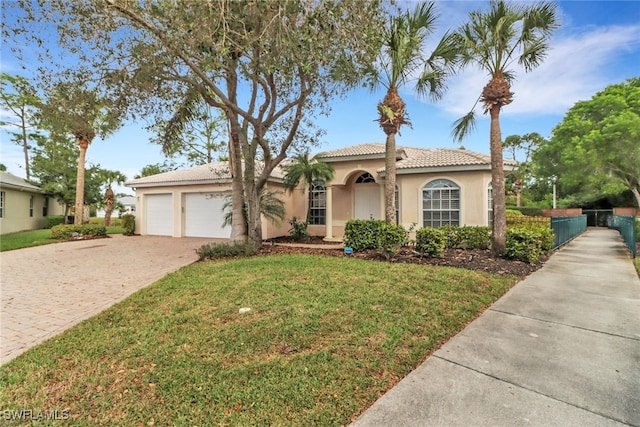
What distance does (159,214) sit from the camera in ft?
61.8

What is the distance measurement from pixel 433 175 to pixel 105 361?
12.9 meters

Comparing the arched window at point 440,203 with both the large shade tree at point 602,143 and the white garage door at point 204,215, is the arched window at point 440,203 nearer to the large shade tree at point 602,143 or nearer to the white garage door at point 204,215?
the white garage door at point 204,215

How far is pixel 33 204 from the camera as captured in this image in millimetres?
21938

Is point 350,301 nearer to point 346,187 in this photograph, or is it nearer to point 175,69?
point 175,69

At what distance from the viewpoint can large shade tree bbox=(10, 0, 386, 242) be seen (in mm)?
6098

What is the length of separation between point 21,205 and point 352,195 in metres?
22.5

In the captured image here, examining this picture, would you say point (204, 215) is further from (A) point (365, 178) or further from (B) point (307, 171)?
(A) point (365, 178)

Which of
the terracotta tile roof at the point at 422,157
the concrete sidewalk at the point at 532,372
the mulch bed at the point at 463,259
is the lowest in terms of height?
the concrete sidewalk at the point at 532,372

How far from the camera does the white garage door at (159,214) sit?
18.5m

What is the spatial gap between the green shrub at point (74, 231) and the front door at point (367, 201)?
14602 mm

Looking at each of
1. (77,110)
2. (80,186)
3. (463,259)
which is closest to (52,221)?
(80,186)

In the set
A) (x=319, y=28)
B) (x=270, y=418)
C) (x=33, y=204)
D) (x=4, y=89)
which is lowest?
(x=270, y=418)

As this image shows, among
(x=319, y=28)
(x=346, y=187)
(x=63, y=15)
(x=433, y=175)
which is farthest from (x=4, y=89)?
(x=433, y=175)

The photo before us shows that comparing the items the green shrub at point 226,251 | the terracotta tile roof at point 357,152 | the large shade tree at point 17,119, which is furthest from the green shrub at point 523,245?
the large shade tree at point 17,119
